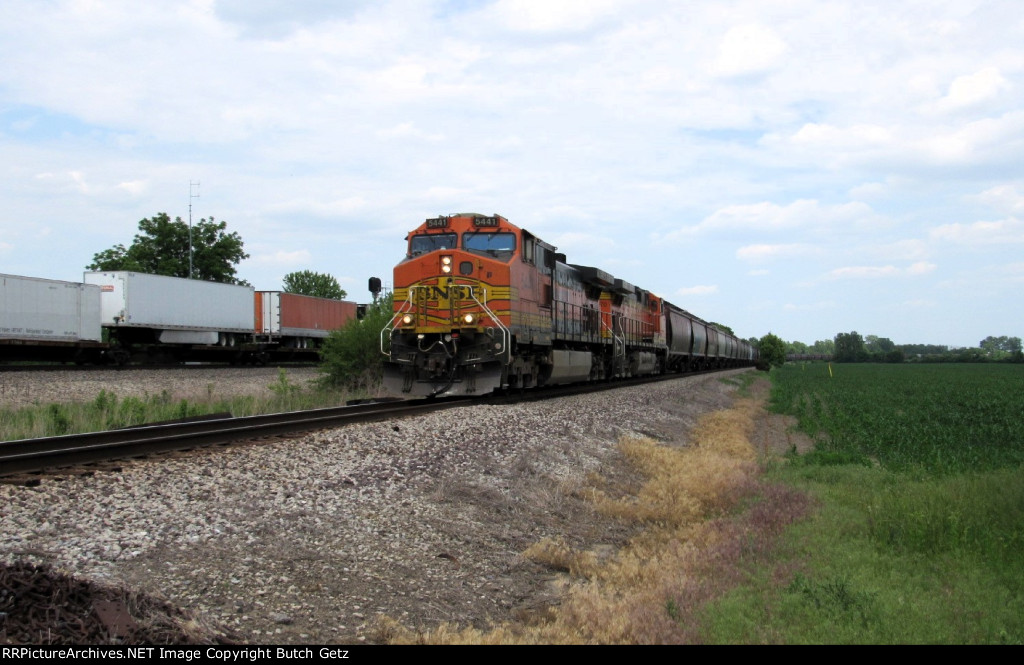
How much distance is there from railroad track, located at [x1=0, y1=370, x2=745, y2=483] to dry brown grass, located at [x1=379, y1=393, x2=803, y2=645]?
12.6 ft

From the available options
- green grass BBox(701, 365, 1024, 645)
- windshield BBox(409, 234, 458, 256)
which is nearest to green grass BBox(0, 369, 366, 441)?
windshield BBox(409, 234, 458, 256)

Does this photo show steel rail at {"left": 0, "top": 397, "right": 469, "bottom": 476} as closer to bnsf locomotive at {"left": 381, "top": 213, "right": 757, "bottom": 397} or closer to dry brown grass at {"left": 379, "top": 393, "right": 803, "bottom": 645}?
bnsf locomotive at {"left": 381, "top": 213, "right": 757, "bottom": 397}

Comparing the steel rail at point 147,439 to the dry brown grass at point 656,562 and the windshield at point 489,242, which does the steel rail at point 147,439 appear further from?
the windshield at point 489,242

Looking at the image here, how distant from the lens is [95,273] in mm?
29609

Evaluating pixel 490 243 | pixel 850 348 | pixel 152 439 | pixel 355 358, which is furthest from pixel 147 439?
pixel 850 348

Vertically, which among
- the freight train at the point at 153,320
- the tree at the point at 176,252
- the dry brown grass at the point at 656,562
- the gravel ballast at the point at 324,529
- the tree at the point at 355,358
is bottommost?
the dry brown grass at the point at 656,562

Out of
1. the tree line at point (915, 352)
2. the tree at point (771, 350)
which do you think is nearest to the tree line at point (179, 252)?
the tree at point (771, 350)

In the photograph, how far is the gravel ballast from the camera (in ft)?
15.4

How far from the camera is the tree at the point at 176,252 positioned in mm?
56812

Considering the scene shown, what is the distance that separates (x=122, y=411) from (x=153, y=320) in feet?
56.4

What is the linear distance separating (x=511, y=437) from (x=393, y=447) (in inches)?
89.6

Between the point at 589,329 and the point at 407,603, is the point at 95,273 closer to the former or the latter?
the point at 589,329

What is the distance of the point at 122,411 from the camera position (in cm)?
1462

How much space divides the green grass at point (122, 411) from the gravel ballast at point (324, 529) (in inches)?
211
